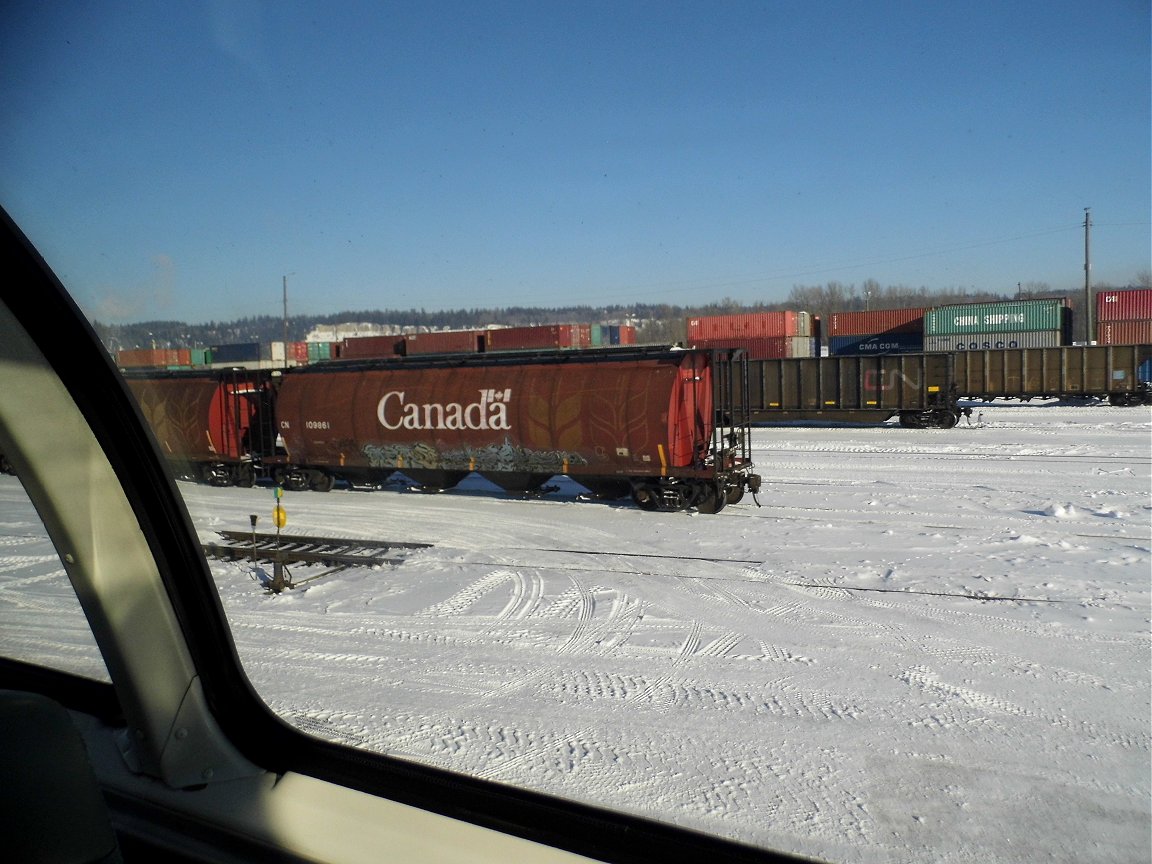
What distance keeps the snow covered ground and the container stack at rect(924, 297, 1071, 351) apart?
28.5 m

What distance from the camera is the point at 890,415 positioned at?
29641 mm

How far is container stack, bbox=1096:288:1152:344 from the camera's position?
38.3m

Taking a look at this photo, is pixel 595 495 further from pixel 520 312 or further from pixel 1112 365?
pixel 1112 365

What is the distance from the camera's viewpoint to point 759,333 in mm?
42219

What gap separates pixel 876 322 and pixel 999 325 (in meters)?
7.00

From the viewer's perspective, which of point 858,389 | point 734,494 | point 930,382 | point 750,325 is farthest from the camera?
point 750,325

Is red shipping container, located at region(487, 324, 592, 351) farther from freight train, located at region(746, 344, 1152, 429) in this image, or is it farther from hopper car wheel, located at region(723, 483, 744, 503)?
hopper car wheel, located at region(723, 483, 744, 503)

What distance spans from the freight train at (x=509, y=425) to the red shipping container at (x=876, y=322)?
31793 mm

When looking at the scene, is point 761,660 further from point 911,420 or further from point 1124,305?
point 1124,305

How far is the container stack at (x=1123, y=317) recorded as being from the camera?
38281 mm

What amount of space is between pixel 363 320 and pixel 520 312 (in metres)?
6.02

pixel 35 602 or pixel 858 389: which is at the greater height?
pixel 858 389

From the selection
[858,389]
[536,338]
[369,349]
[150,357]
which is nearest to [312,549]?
[150,357]

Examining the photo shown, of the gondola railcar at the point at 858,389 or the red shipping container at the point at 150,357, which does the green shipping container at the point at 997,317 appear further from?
the red shipping container at the point at 150,357
